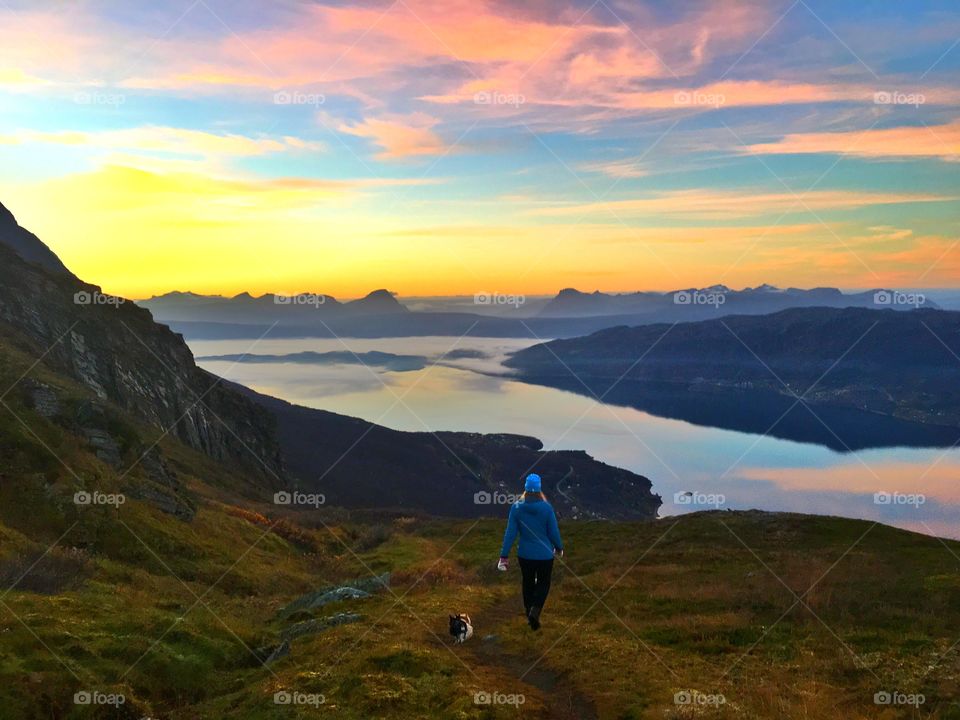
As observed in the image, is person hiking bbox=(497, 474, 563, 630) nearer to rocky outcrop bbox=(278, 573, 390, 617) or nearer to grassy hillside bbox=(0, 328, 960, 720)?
grassy hillside bbox=(0, 328, 960, 720)

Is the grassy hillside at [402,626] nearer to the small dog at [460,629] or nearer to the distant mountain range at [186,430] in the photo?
the small dog at [460,629]

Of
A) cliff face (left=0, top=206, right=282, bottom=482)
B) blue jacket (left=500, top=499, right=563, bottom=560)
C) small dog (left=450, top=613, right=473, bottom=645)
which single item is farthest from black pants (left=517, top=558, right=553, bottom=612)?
cliff face (left=0, top=206, right=282, bottom=482)

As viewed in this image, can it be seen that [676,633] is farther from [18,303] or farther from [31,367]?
[18,303]

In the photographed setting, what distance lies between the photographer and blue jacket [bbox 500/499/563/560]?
15766mm

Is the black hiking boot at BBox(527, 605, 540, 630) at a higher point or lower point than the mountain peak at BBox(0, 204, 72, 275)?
lower

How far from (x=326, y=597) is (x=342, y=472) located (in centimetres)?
12378

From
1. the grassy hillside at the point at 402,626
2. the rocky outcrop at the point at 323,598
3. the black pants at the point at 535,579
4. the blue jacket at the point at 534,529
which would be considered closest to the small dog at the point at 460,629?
the grassy hillside at the point at 402,626

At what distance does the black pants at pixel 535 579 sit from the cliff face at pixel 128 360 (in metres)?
47.7

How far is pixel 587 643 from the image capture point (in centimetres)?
1669

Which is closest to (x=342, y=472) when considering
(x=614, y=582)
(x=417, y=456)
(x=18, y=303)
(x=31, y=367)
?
(x=417, y=456)

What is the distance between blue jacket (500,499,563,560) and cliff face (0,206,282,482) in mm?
47773

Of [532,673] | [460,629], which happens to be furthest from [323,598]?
[532,673]

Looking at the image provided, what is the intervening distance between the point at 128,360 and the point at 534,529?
6689cm

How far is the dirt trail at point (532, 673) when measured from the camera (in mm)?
→ 12422
